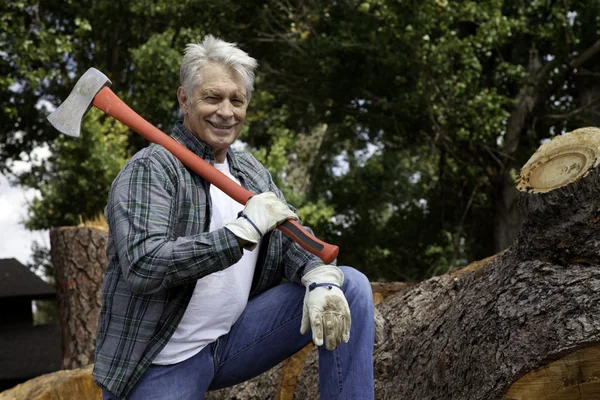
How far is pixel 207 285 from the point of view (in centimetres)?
283

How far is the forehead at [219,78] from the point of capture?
2.94m

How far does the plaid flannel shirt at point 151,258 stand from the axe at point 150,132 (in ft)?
0.15

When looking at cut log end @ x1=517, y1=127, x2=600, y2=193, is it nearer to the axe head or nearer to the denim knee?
the denim knee

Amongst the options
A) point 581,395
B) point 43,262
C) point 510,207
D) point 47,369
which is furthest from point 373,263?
point 581,395

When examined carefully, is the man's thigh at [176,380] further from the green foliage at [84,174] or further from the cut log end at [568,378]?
the green foliage at [84,174]

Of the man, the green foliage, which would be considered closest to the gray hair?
the man

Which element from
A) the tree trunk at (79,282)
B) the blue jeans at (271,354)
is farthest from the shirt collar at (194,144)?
the tree trunk at (79,282)

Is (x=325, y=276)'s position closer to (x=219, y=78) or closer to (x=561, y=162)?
(x=219, y=78)

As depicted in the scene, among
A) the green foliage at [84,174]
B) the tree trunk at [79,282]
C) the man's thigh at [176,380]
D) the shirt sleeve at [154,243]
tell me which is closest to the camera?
the shirt sleeve at [154,243]

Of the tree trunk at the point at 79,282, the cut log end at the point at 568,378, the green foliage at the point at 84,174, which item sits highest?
the green foliage at the point at 84,174

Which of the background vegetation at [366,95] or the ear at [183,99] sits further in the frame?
the background vegetation at [366,95]

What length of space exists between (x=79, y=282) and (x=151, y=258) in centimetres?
470

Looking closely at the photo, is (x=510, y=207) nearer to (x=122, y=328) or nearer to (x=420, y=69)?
(x=420, y=69)

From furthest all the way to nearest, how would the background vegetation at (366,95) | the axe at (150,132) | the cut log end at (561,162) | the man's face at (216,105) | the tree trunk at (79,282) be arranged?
the background vegetation at (366,95) < the tree trunk at (79,282) < the cut log end at (561,162) < the man's face at (216,105) < the axe at (150,132)
